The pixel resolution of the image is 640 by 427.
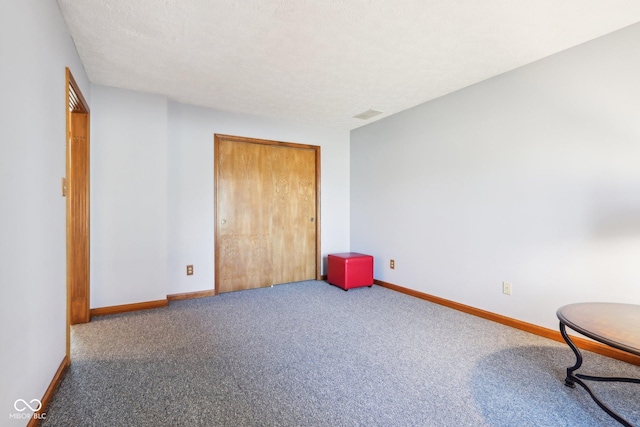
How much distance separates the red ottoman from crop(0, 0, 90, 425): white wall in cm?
272

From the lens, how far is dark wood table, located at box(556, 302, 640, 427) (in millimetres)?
1254

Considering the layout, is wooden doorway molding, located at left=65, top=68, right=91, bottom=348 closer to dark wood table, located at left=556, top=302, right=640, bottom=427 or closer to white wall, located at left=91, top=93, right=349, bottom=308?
white wall, located at left=91, top=93, right=349, bottom=308

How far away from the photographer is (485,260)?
2.81m

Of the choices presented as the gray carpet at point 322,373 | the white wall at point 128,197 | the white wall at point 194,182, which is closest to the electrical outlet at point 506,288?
the gray carpet at point 322,373

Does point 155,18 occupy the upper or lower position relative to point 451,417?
upper

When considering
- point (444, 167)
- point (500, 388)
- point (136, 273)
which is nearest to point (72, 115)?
point (136, 273)

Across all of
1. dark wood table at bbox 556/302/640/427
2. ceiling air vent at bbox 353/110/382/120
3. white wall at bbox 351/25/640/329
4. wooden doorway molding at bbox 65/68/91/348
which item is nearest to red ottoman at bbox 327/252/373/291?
white wall at bbox 351/25/640/329

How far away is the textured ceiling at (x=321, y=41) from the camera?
1.79m

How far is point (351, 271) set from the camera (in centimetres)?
380

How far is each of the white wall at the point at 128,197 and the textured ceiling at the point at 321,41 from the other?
0.26 metres

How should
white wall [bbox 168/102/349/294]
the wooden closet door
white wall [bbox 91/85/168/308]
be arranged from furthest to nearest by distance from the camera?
Result: the wooden closet door, white wall [bbox 168/102/349/294], white wall [bbox 91/85/168/308]

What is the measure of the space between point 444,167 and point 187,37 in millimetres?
2655

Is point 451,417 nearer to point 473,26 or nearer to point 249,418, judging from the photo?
point 249,418

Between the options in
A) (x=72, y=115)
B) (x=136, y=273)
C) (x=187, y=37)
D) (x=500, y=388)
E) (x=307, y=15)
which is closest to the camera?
(x=500, y=388)
